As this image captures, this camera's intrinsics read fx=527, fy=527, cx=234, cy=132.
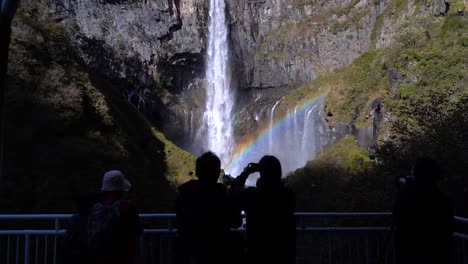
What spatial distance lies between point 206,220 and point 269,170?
0.65 meters

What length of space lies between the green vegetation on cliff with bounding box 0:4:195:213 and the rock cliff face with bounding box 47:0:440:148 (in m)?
28.8

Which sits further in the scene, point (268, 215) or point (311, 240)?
point (311, 240)

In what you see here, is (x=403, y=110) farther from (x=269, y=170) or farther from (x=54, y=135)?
(x=269, y=170)

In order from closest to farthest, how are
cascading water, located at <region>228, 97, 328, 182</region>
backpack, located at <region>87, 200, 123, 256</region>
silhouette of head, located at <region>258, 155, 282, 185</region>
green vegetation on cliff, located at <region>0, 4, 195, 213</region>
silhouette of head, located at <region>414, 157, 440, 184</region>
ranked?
1. backpack, located at <region>87, 200, 123, 256</region>
2. silhouette of head, located at <region>258, 155, 282, 185</region>
3. silhouette of head, located at <region>414, 157, 440, 184</region>
4. green vegetation on cliff, located at <region>0, 4, 195, 213</region>
5. cascading water, located at <region>228, 97, 328, 182</region>

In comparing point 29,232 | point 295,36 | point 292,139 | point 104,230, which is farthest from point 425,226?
point 295,36

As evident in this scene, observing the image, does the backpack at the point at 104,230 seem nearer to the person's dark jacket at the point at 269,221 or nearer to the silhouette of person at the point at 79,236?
the silhouette of person at the point at 79,236

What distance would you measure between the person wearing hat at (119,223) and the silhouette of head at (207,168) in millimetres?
579

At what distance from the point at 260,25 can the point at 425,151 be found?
51.6 metres

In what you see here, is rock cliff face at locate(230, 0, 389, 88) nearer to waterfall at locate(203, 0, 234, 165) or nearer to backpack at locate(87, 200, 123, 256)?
waterfall at locate(203, 0, 234, 165)

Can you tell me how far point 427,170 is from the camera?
433 centimetres

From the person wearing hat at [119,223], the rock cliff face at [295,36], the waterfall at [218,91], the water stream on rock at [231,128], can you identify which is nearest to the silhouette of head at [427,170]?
the person wearing hat at [119,223]

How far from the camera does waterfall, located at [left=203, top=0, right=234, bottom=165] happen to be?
55.8 m

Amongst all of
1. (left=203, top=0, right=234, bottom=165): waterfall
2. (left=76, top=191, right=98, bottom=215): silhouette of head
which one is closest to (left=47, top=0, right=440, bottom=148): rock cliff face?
(left=203, top=0, right=234, bottom=165): waterfall

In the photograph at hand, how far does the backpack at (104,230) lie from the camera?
3.87 metres
